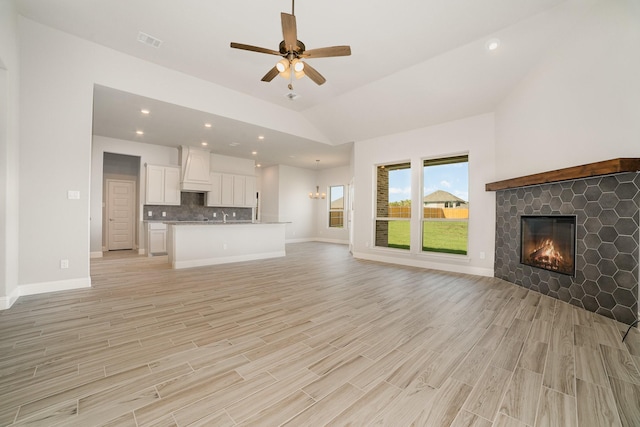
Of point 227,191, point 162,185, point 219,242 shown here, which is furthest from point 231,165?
point 219,242

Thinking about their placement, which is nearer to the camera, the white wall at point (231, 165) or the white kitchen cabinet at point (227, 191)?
the white kitchen cabinet at point (227, 191)

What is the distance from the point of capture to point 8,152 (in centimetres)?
305

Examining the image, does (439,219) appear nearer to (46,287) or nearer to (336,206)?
(336,206)

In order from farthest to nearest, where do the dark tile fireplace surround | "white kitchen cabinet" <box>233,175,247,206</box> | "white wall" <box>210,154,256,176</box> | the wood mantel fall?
"white kitchen cabinet" <box>233,175,247,206</box>
"white wall" <box>210,154,256,176</box>
the dark tile fireplace surround
the wood mantel

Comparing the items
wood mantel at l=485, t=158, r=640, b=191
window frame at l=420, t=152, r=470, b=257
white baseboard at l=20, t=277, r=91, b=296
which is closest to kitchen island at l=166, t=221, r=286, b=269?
white baseboard at l=20, t=277, r=91, b=296

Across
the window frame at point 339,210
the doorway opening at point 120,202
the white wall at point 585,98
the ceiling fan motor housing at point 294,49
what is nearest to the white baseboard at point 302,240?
the window frame at point 339,210

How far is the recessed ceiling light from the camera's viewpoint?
3.66 m

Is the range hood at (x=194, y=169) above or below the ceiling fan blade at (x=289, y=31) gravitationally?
below

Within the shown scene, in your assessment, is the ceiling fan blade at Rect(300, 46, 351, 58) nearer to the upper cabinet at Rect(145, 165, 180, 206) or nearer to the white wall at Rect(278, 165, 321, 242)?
the upper cabinet at Rect(145, 165, 180, 206)

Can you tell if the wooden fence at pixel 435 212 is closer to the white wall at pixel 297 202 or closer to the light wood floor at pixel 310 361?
the light wood floor at pixel 310 361

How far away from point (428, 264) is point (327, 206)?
19.6 ft

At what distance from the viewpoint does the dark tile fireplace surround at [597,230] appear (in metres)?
2.80

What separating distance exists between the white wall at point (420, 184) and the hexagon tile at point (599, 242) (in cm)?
97

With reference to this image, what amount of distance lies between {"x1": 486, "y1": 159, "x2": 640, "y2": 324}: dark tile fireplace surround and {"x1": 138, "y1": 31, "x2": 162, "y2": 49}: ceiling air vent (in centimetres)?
593
